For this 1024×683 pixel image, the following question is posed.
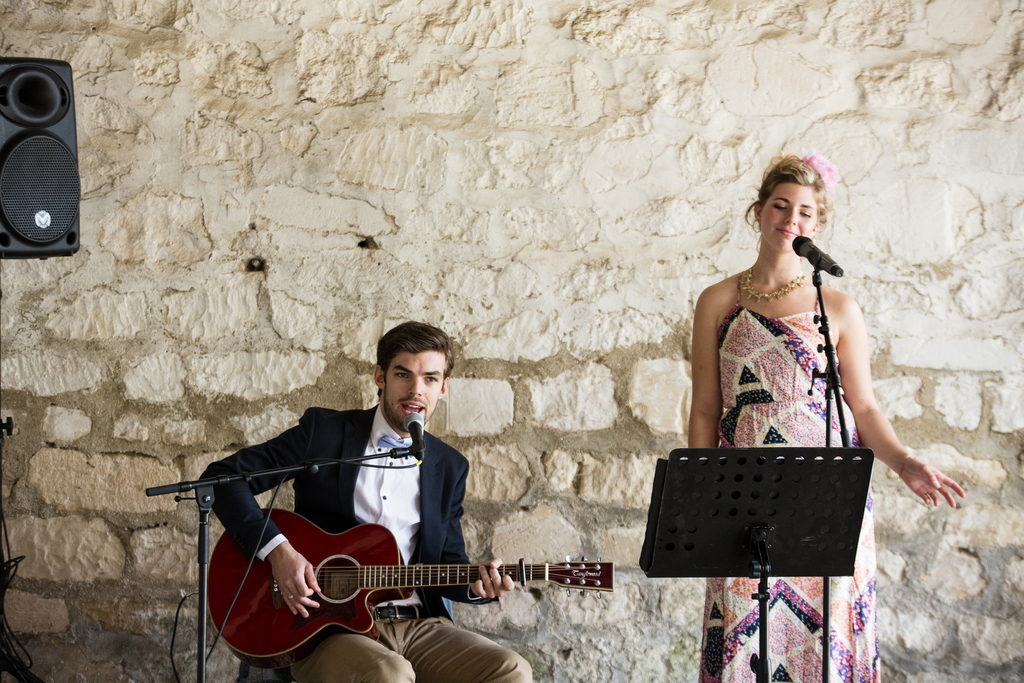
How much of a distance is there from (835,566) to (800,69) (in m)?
1.96

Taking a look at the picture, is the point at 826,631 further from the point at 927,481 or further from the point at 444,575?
the point at 444,575

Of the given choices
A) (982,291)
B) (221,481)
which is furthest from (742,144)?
(221,481)

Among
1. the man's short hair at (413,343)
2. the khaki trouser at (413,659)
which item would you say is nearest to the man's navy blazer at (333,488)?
the khaki trouser at (413,659)

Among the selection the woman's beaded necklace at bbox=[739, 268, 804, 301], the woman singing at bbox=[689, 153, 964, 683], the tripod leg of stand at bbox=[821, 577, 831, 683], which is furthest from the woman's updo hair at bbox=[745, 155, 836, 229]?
the tripod leg of stand at bbox=[821, 577, 831, 683]

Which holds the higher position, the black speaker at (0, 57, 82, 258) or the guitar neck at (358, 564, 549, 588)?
the black speaker at (0, 57, 82, 258)

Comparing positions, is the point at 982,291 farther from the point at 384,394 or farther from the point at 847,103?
the point at 384,394

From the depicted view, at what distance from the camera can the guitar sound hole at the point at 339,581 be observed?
2.41m

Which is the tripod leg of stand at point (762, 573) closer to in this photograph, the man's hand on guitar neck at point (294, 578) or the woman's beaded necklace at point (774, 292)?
the woman's beaded necklace at point (774, 292)

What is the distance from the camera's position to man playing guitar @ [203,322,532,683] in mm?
2371

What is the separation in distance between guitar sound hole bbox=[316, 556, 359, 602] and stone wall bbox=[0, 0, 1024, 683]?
0.77 metres

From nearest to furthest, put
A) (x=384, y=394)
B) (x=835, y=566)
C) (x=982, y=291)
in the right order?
(x=835, y=566)
(x=384, y=394)
(x=982, y=291)

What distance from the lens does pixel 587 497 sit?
10.2 feet

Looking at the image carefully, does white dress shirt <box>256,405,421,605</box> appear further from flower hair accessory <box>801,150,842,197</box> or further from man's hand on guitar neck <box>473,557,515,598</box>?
flower hair accessory <box>801,150,842,197</box>

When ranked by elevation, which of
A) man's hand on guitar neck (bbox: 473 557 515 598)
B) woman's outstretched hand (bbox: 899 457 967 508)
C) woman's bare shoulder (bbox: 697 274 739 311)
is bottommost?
man's hand on guitar neck (bbox: 473 557 515 598)
